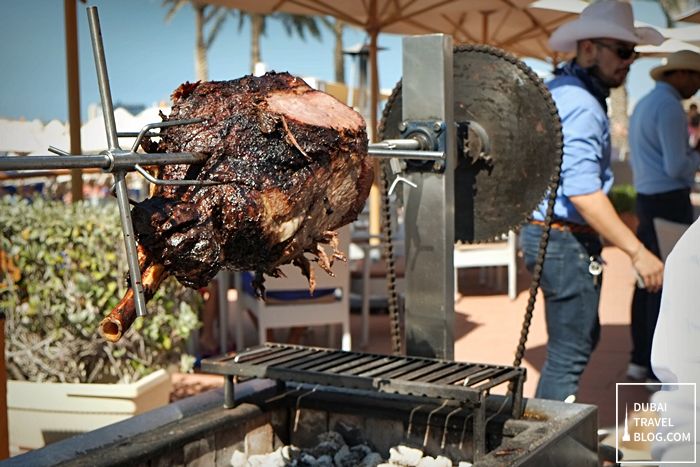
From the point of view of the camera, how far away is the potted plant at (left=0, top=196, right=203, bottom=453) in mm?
3699

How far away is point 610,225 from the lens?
3.30 meters

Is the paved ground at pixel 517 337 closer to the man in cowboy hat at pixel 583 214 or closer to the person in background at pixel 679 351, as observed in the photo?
the man in cowboy hat at pixel 583 214

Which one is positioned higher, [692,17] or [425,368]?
[692,17]

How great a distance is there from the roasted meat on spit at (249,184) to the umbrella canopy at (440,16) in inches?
186

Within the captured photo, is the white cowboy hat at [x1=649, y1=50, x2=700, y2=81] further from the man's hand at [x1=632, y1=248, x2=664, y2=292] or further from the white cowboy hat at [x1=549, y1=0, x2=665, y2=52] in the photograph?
the man's hand at [x1=632, y1=248, x2=664, y2=292]

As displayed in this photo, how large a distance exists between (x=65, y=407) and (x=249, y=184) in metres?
2.48

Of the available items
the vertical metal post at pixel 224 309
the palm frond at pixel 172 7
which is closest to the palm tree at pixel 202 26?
the palm frond at pixel 172 7

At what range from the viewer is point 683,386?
124 centimetres

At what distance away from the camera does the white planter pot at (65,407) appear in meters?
3.68

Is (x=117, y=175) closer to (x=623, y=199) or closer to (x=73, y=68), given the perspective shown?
(x=73, y=68)

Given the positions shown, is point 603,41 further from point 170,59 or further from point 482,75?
point 170,59

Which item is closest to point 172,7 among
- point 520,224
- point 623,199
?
point 623,199

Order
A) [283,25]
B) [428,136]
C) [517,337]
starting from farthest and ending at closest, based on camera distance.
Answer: [283,25]
[517,337]
[428,136]

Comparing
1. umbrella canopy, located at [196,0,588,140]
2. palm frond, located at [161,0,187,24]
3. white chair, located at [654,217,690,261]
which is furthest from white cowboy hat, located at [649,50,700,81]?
palm frond, located at [161,0,187,24]
